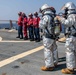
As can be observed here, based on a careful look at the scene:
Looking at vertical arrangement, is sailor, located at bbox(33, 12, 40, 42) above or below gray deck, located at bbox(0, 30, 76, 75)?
above

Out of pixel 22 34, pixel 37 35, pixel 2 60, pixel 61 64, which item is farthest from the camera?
pixel 22 34

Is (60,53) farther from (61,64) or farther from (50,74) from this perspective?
(50,74)

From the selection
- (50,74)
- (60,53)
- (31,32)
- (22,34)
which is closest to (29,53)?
(60,53)

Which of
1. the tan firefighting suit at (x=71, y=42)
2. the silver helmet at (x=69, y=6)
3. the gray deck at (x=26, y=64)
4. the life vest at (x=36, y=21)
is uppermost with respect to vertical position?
the silver helmet at (x=69, y=6)

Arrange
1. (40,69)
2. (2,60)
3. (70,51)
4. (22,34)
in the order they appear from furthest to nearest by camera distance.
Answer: (22,34)
(2,60)
(40,69)
(70,51)

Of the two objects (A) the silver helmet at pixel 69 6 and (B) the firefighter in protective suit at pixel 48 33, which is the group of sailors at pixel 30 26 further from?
(A) the silver helmet at pixel 69 6

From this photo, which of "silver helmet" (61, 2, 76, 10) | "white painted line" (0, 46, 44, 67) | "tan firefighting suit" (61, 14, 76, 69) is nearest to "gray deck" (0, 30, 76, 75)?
"white painted line" (0, 46, 44, 67)

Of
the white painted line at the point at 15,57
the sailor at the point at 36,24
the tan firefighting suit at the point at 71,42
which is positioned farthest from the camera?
the sailor at the point at 36,24

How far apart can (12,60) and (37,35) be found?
17.7 feet

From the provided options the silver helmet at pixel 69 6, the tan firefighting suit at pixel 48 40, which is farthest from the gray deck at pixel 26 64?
the silver helmet at pixel 69 6

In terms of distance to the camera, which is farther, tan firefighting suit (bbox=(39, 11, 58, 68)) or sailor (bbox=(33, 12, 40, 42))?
sailor (bbox=(33, 12, 40, 42))

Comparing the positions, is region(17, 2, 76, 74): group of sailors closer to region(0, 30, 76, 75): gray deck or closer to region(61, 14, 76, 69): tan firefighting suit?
region(61, 14, 76, 69): tan firefighting suit

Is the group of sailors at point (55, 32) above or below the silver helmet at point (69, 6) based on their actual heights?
below

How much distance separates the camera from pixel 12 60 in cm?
987
